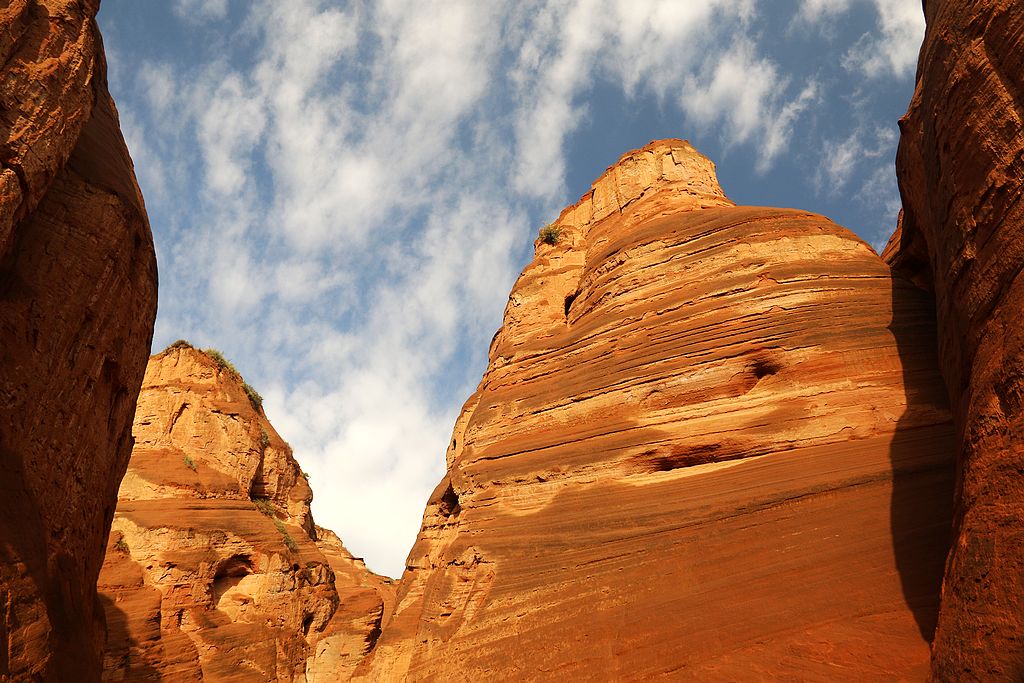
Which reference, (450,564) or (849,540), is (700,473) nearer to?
(849,540)

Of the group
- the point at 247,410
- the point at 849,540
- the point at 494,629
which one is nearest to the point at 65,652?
the point at 494,629

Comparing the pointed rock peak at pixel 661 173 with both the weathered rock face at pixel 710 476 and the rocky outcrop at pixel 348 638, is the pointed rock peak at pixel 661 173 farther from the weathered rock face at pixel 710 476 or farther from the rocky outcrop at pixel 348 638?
the rocky outcrop at pixel 348 638

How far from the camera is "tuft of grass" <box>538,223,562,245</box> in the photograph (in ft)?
73.5

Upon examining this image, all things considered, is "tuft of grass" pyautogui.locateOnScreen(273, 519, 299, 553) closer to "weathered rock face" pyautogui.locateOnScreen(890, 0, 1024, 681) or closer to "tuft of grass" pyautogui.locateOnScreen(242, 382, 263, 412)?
"tuft of grass" pyautogui.locateOnScreen(242, 382, 263, 412)

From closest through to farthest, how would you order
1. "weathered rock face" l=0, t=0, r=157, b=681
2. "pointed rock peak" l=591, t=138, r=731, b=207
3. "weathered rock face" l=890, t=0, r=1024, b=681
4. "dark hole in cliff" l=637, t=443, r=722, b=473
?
"weathered rock face" l=890, t=0, r=1024, b=681 → "weathered rock face" l=0, t=0, r=157, b=681 → "dark hole in cliff" l=637, t=443, r=722, b=473 → "pointed rock peak" l=591, t=138, r=731, b=207

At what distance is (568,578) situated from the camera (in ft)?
38.0

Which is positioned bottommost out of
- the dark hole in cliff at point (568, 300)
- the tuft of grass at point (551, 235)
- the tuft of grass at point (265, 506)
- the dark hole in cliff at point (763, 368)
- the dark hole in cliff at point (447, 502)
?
the dark hole in cliff at point (763, 368)

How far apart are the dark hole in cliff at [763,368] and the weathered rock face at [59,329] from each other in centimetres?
1173

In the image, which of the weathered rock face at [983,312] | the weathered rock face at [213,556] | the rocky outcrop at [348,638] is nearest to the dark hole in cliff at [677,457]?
the weathered rock face at [983,312]

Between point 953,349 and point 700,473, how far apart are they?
4535 mm

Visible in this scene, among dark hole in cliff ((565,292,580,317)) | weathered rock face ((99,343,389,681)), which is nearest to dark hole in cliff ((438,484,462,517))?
weathered rock face ((99,343,389,681))

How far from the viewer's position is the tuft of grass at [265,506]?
1050 inches

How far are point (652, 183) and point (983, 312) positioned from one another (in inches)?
608

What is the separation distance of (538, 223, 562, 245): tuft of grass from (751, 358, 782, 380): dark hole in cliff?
36.3 ft
